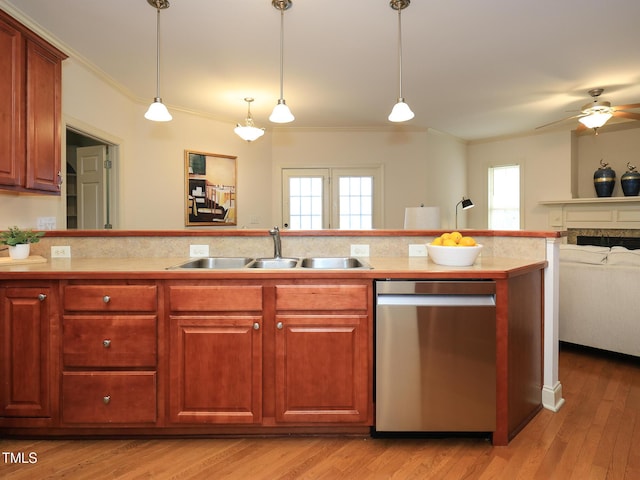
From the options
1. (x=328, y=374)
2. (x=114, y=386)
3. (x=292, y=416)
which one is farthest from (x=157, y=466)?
(x=328, y=374)

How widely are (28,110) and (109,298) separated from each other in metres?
1.34

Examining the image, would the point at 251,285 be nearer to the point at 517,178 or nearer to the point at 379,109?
the point at 379,109

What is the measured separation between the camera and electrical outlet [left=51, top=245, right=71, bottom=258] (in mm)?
2422

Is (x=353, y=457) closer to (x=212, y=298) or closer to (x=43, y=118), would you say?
(x=212, y=298)

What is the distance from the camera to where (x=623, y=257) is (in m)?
2.87

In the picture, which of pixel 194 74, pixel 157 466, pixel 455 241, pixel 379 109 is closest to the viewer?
pixel 157 466

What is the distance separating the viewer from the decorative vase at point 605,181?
18.4 ft

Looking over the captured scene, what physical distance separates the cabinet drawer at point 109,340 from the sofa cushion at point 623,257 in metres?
3.24

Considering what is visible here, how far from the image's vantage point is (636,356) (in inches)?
113

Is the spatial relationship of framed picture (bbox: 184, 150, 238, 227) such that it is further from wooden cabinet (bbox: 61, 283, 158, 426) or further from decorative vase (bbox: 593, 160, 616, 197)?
decorative vase (bbox: 593, 160, 616, 197)

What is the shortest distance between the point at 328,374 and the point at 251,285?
57 centimetres

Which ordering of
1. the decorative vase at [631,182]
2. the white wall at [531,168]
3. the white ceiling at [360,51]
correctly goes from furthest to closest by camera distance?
the white wall at [531,168] → the decorative vase at [631,182] → the white ceiling at [360,51]

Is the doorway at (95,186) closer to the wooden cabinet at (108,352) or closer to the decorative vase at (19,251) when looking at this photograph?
the decorative vase at (19,251)

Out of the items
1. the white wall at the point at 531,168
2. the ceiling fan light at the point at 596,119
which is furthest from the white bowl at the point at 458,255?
the white wall at the point at 531,168
